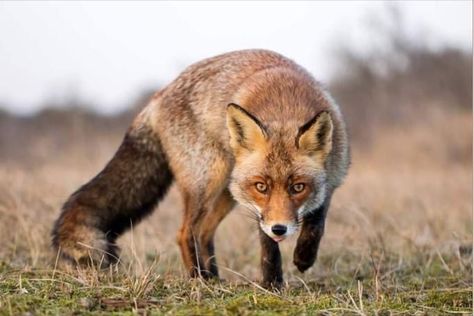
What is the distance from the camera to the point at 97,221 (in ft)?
17.0

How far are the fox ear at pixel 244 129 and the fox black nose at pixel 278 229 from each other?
0.69m

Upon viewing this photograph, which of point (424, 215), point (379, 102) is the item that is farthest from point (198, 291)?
point (379, 102)

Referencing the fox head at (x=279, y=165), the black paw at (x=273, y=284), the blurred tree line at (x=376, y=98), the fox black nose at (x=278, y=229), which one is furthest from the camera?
the blurred tree line at (x=376, y=98)

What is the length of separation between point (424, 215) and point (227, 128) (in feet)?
13.9

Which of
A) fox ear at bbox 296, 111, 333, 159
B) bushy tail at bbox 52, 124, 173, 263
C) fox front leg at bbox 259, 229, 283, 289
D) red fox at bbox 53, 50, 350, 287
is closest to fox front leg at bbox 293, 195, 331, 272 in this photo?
red fox at bbox 53, 50, 350, 287

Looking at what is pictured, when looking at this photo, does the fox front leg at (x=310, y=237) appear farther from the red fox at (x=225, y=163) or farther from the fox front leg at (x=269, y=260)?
the fox front leg at (x=269, y=260)

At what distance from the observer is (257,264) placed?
20.9 ft

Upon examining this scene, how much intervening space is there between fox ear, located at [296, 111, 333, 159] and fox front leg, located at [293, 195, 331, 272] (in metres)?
0.44

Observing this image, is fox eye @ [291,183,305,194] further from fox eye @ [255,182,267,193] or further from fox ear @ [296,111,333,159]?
fox ear @ [296,111,333,159]

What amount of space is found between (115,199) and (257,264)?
1.66m

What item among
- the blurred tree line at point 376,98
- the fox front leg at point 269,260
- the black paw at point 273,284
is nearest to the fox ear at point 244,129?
the fox front leg at point 269,260

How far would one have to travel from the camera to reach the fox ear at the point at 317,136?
445 centimetres

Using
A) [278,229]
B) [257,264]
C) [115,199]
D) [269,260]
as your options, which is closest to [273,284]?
[269,260]

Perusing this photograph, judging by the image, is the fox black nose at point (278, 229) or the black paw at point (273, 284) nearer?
the fox black nose at point (278, 229)
